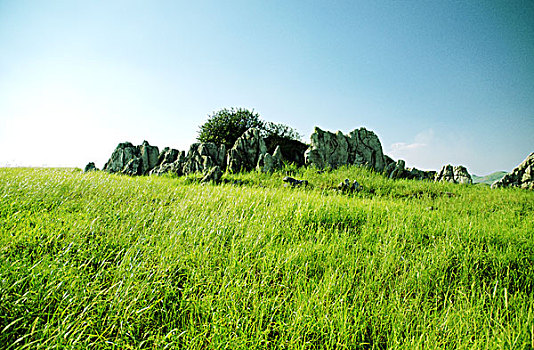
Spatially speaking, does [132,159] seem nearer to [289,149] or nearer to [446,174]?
[289,149]

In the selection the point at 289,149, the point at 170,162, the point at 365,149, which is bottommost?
the point at 170,162

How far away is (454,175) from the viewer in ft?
34.8

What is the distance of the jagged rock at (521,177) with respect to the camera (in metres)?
9.11

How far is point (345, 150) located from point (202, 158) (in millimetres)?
5858

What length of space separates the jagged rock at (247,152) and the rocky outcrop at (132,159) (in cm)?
389

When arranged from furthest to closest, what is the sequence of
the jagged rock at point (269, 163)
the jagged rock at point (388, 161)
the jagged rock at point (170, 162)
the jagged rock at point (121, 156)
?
the jagged rock at point (121, 156)
the jagged rock at point (388, 161)
the jagged rock at point (170, 162)
the jagged rock at point (269, 163)

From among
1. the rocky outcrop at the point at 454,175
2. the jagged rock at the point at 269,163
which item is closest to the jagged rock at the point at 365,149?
the rocky outcrop at the point at 454,175

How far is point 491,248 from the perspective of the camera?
323cm

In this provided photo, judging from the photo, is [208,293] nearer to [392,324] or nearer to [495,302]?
[392,324]

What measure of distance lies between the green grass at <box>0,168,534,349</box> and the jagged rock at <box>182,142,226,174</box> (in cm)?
545

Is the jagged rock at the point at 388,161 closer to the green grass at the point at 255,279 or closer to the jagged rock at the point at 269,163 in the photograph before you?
the jagged rock at the point at 269,163

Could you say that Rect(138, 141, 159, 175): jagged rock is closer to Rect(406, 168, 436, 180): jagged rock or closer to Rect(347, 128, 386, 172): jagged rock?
Rect(347, 128, 386, 172): jagged rock

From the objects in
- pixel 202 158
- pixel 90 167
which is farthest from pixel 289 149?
pixel 90 167

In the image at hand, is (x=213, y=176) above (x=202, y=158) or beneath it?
beneath
